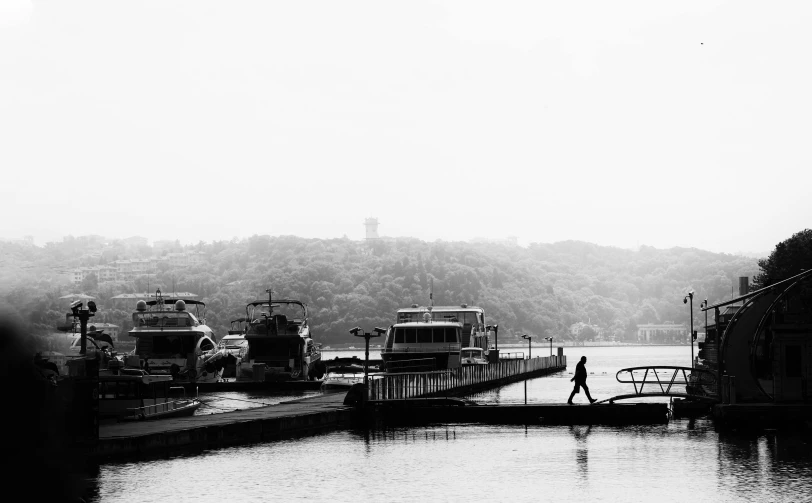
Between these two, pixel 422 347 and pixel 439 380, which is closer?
pixel 439 380

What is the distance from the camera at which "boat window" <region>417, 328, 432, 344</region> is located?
73.2 meters

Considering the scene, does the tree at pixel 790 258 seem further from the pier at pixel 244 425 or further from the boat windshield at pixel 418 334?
the pier at pixel 244 425

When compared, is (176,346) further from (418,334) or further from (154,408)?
(154,408)

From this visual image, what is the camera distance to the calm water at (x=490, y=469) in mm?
23469

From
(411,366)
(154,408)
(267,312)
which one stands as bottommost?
(154,408)

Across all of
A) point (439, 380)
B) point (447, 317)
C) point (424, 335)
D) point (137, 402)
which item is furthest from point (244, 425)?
point (447, 317)

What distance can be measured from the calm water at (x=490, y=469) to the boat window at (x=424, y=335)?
36252 millimetres

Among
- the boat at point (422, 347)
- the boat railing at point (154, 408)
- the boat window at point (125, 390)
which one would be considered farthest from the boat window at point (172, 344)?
the boat window at point (125, 390)

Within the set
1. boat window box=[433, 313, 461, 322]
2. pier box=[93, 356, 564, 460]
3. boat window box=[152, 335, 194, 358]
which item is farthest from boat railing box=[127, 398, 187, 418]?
boat window box=[433, 313, 461, 322]

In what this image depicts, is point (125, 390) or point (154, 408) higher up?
point (125, 390)

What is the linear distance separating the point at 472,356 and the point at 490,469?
214 ft

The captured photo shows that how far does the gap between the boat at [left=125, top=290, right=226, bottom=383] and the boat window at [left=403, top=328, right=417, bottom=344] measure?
1361 centimetres

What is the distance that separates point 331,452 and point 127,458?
6.18m

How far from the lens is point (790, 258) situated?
103 m
